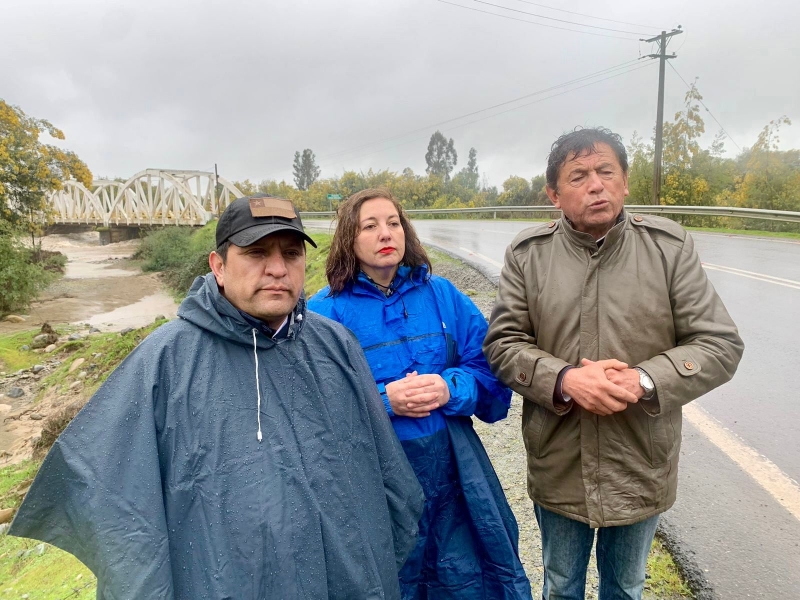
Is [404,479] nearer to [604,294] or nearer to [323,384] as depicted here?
[323,384]

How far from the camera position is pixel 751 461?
295 centimetres

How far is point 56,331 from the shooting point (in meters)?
15.8

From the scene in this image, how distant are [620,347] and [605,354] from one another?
0.05 meters

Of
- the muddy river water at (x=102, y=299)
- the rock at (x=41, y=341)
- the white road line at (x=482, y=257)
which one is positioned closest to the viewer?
the white road line at (x=482, y=257)

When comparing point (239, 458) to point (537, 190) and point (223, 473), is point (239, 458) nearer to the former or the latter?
point (223, 473)

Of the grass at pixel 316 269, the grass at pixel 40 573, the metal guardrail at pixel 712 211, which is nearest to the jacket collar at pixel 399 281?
the grass at pixel 40 573

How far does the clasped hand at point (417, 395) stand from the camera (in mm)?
1733

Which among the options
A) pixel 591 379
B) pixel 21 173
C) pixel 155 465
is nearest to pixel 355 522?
pixel 155 465

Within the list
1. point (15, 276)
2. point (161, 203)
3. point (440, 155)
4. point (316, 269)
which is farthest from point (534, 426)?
point (440, 155)

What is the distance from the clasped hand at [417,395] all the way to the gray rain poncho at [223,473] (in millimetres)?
136

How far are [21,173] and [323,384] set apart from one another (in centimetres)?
2295

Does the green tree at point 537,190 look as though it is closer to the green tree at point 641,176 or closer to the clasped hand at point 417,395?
the green tree at point 641,176

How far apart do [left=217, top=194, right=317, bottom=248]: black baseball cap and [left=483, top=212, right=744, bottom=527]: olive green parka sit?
0.82 m

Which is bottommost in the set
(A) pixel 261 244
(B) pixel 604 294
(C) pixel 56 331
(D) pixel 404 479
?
(C) pixel 56 331
